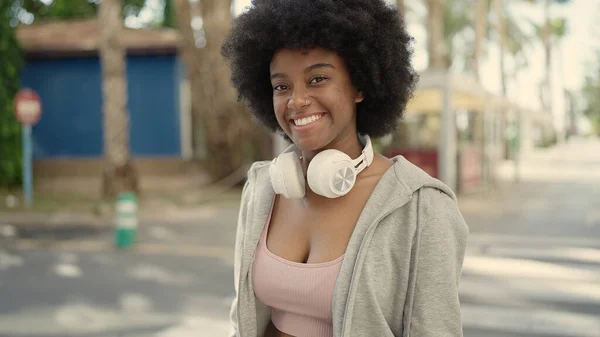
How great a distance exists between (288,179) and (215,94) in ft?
48.6

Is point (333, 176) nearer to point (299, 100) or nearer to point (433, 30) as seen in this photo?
point (299, 100)

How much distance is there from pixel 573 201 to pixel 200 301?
A: 35.8 feet

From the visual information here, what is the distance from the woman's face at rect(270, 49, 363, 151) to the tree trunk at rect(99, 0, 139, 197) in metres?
13.1

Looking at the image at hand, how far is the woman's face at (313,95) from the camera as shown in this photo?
183 centimetres

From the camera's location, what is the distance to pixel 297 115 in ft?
6.13

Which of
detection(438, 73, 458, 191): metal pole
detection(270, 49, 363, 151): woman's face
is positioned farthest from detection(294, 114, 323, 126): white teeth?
detection(438, 73, 458, 191): metal pole

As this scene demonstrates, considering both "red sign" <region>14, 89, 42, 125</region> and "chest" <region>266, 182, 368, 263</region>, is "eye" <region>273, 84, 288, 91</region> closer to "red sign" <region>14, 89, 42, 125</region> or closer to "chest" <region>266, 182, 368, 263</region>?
"chest" <region>266, 182, 368, 263</region>

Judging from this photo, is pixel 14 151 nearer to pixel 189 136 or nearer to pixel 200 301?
pixel 189 136

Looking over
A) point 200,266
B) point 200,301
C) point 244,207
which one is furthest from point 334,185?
point 200,266

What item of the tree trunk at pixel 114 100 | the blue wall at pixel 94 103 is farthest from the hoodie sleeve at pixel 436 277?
the blue wall at pixel 94 103

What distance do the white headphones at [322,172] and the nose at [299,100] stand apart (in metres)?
0.15

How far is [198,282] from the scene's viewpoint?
6.97m

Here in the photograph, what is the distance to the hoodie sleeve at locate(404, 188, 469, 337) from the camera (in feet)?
5.39

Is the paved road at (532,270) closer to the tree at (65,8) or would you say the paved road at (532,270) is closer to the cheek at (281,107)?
the cheek at (281,107)
